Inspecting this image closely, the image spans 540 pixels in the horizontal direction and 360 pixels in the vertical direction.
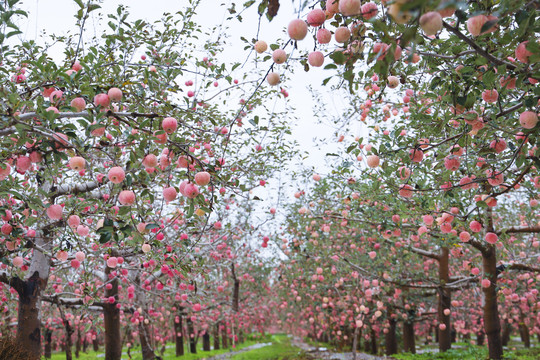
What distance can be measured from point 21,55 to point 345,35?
467 centimetres

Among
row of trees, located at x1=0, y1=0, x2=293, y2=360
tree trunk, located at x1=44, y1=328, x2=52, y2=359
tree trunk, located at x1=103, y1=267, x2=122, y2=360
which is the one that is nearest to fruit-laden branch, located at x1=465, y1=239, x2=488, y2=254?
row of trees, located at x1=0, y1=0, x2=293, y2=360

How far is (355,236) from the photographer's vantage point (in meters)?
10.2

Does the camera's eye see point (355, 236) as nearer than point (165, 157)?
No

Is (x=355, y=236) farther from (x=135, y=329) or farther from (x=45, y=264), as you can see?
(x=135, y=329)

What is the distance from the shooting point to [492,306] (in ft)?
26.8

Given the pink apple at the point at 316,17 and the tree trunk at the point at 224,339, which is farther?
the tree trunk at the point at 224,339

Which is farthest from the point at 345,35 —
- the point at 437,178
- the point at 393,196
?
the point at 393,196

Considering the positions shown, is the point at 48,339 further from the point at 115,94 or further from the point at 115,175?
the point at 115,94

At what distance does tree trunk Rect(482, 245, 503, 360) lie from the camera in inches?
320

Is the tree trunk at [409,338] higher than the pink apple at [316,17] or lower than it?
lower

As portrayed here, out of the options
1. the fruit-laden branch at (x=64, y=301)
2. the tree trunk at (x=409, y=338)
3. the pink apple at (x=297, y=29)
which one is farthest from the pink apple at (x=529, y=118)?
the tree trunk at (x=409, y=338)

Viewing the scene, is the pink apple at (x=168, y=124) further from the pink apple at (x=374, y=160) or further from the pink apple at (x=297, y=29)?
the pink apple at (x=374, y=160)

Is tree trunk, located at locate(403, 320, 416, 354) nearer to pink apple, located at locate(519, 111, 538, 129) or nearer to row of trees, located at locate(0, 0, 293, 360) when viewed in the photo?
row of trees, located at locate(0, 0, 293, 360)

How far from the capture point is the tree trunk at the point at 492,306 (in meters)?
8.13
